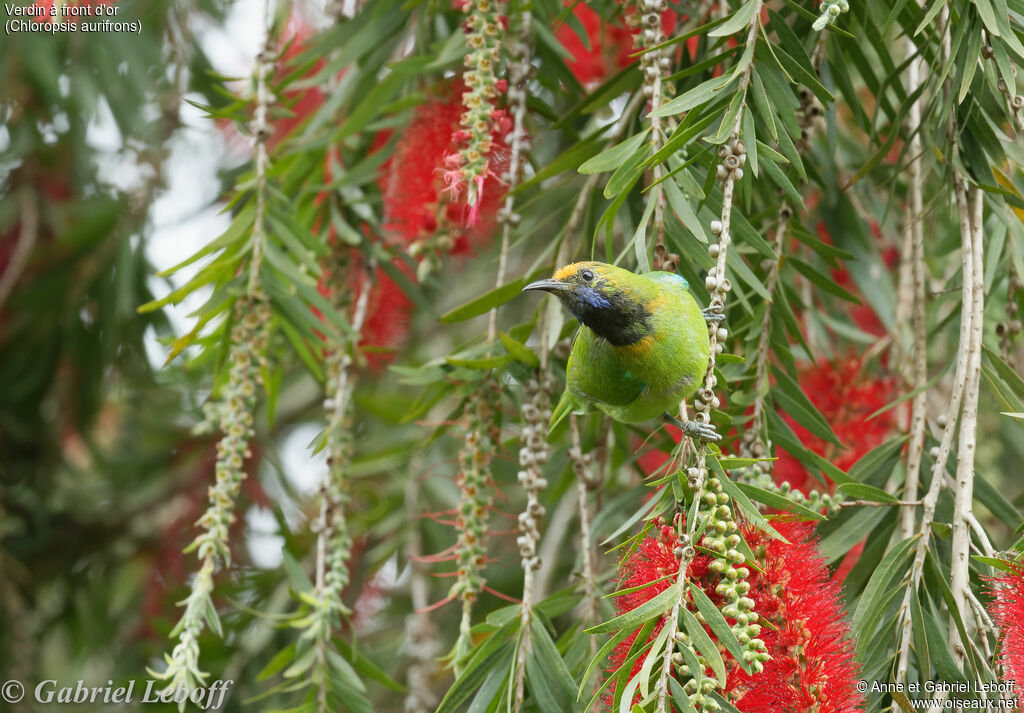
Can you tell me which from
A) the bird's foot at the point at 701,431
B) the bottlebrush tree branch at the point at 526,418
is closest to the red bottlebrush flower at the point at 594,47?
the bottlebrush tree branch at the point at 526,418

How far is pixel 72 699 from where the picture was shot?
3111 millimetres

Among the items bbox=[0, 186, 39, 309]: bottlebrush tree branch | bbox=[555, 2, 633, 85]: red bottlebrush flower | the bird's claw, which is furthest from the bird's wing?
bbox=[0, 186, 39, 309]: bottlebrush tree branch

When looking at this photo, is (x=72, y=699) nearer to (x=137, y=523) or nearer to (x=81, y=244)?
(x=137, y=523)

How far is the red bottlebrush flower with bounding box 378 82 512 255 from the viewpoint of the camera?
88.0 inches

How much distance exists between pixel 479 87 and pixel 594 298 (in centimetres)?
49

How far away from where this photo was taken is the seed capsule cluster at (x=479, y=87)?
172 cm

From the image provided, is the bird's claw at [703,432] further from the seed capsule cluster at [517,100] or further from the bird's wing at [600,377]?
the seed capsule cluster at [517,100]

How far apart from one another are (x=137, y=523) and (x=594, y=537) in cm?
224

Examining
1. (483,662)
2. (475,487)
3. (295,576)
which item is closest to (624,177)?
(475,487)

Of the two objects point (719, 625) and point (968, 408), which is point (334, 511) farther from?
point (968, 408)

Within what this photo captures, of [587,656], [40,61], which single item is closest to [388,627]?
[587,656]

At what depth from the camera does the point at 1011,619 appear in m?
1.45

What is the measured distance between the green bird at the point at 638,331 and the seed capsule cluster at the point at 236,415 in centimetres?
61

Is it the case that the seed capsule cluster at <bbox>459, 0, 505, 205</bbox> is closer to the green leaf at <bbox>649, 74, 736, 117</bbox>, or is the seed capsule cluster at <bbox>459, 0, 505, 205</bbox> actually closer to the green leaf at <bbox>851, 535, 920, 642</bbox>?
the green leaf at <bbox>649, 74, 736, 117</bbox>
